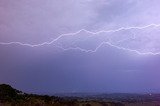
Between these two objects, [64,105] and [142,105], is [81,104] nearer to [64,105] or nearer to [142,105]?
[64,105]

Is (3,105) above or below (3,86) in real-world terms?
below

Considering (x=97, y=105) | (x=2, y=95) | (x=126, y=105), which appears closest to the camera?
(x=2, y=95)

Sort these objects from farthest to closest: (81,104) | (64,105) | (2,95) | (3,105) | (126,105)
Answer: (126,105), (81,104), (64,105), (2,95), (3,105)

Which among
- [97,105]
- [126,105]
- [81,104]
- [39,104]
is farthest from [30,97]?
[126,105]

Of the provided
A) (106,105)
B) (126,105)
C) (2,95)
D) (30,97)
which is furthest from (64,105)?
(126,105)

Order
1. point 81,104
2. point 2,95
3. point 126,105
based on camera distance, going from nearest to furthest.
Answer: point 2,95
point 81,104
point 126,105

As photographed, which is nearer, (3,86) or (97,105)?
(3,86)

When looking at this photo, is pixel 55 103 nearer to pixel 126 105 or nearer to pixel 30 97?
pixel 30 97

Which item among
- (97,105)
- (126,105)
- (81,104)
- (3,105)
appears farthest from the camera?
(126,105)

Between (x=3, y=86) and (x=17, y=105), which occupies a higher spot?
(x=3, y=86)
